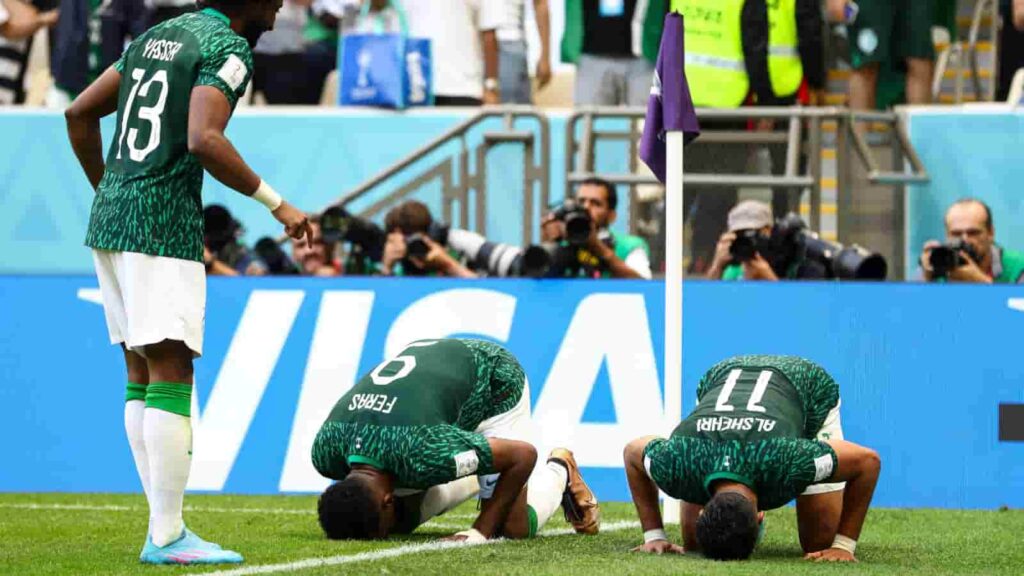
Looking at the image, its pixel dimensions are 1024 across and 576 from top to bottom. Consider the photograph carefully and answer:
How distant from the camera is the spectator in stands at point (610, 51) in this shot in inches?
524

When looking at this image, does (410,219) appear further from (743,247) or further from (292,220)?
(292,220)

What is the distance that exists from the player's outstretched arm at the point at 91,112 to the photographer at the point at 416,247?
4.12 metres

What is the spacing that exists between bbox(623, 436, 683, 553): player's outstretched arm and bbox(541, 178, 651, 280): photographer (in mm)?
3516

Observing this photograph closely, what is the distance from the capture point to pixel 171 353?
6.59 meters

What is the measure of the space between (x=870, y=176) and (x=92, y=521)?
5723 mm

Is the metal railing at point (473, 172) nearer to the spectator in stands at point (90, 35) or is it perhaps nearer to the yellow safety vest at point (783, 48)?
the yellow safety vest at point (783, 48)

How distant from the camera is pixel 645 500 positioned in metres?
7.33

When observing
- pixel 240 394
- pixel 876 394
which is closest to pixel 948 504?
pixel 876 394

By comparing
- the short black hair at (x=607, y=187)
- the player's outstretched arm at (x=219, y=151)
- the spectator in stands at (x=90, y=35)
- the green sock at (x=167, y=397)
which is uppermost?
the spectator in stands at (x=90, y=35)

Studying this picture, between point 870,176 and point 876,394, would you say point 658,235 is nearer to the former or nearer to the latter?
point 870,176

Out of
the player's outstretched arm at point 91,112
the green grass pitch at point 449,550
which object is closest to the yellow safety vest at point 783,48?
the green grass pitch at point 449,550

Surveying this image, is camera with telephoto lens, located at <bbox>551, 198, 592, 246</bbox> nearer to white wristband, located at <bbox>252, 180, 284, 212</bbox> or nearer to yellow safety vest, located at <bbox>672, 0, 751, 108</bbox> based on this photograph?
yellow safety vest, located at <bbox>672, 0, 751, 108</bbox>

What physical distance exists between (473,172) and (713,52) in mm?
1740

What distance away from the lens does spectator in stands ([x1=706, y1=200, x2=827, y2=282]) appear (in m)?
10.9
